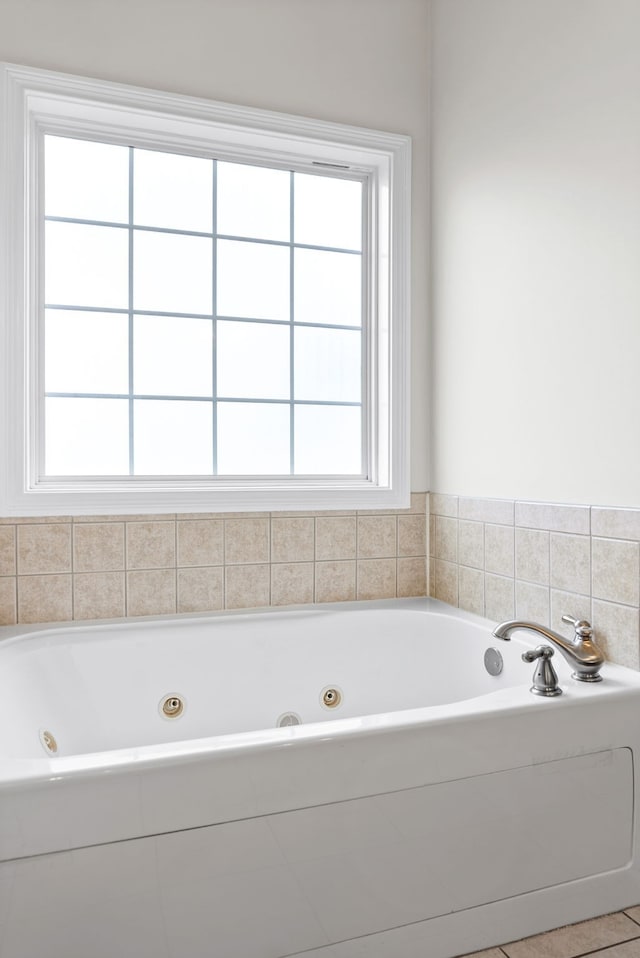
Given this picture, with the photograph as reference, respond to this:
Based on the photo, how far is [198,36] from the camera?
2.17 metres

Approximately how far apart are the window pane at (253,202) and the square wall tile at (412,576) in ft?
4.24

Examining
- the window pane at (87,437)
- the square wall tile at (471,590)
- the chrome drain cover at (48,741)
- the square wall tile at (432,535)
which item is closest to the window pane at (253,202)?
the window pane at (87,437)

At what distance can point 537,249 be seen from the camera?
1.92 metres

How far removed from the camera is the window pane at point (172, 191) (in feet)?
7.54

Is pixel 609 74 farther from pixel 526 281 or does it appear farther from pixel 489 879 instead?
pixel 489 879

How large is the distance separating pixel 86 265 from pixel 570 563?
1.80m

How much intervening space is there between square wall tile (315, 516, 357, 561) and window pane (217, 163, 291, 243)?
1063 millimetres

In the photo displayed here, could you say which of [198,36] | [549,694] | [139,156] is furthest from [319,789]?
[198,36]

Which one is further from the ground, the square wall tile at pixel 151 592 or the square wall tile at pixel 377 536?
the square wall tile at pixel 377 536

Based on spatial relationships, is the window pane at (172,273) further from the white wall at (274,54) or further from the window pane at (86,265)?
the white wall at (274,54)

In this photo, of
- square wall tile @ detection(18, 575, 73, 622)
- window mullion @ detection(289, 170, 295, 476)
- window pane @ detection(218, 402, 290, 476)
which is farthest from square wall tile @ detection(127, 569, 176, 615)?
window mullion @ detection(289, 170, 295, 476)

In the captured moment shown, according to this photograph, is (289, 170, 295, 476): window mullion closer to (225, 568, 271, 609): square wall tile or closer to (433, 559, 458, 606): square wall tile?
(225, 568, 271, 609): square wall tile

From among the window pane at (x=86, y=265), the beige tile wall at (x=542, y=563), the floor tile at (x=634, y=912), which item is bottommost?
the floor tile at (x=634, y=912)

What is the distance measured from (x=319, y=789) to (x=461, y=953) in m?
0.50
